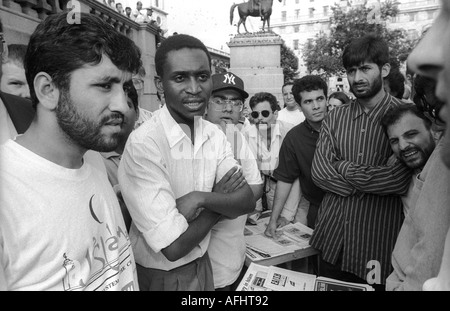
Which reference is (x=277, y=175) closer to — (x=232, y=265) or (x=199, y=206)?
(x=232, y=265)

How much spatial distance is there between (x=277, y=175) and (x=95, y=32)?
6.34ft

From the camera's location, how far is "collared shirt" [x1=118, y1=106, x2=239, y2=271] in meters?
1.50

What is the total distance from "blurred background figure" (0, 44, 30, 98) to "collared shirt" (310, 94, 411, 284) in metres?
2.21

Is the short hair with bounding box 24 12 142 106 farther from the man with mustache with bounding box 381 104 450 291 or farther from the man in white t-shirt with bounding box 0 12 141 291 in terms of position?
the man with mustache with bounding box 381 104 450 291

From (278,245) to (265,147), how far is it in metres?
1.25

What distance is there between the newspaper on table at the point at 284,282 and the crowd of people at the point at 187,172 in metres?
0.12

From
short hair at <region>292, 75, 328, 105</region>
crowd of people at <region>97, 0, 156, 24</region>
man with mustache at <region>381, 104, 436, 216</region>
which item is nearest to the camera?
man with mustache at <region>381, 104, 436, 216</region>

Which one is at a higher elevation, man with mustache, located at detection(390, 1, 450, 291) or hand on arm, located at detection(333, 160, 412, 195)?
man with mustache, located at detection(390, 1, 450, 291)

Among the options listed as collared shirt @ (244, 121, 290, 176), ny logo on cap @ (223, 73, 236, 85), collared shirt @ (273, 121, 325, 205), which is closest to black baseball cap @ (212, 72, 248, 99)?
ny logo on cap @ (223, 73, 236, 85)

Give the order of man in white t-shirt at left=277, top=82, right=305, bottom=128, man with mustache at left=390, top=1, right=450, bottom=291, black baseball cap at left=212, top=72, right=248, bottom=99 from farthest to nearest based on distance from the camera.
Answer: man in white t-shirt at left=277, top=82, right=305, bottom=128 < black baseball cap at left=212, top=72, right=248, bottom=99 < man with mustache at left=390, top=1, right=450, bottom=291

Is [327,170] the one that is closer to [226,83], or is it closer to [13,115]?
[226,83]

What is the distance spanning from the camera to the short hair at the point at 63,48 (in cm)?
115
